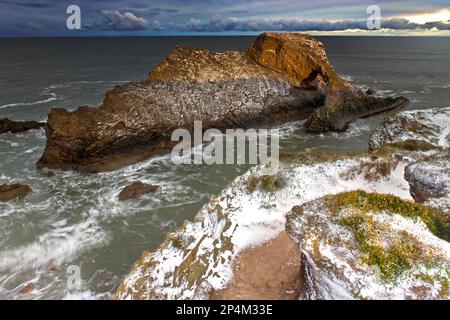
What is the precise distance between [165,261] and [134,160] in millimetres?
15916

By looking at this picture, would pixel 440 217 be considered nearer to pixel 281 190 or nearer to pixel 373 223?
pixel 373 223

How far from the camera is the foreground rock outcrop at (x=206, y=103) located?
23203mm

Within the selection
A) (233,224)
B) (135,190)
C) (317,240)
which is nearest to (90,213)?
(135,190)

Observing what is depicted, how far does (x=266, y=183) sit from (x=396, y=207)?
161 inches

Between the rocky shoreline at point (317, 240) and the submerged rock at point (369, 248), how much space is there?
2 cm

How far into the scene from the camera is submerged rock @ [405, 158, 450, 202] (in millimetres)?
11305

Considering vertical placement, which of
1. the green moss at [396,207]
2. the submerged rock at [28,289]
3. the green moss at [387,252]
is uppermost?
the green moss at [396,207]

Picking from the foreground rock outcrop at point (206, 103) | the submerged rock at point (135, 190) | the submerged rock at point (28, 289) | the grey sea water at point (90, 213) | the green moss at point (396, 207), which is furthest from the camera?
the foreground rock outcrop at point (206, 103)

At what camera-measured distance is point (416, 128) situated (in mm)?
19312

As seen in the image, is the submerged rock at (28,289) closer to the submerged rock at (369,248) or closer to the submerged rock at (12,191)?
the submerged rock at (12,191)

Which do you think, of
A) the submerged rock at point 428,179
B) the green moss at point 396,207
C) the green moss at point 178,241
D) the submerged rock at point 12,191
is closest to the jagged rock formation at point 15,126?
the submerged rock at point 12,191

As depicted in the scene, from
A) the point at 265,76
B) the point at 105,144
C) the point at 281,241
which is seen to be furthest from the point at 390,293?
the point at 265,76

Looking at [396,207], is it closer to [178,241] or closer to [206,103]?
[178,241]

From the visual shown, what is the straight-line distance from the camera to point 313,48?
125ft
